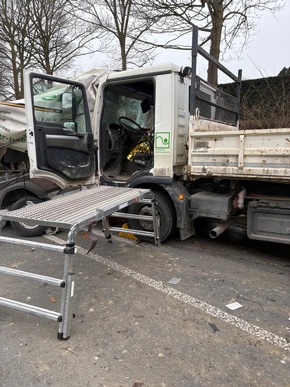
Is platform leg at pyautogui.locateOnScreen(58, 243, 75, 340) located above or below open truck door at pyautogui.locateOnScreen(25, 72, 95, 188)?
below

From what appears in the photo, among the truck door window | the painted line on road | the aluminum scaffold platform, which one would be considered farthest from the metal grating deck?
the truck door window

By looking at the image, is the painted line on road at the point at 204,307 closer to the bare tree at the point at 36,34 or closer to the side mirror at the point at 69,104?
the side mirror at the point at 69,104

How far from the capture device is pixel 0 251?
4293 mm

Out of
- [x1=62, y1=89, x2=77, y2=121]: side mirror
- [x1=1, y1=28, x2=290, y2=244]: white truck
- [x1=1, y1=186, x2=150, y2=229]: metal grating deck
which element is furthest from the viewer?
[x1=62, y1=89, x2=77, y2=121]: side mirror

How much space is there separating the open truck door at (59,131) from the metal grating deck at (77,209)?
729 millimetres

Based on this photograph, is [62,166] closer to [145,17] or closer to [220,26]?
[220,26]

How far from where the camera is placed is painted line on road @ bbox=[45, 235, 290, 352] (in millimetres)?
2430

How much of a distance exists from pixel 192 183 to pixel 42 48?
12.3 m

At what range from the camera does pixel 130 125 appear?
5.25m

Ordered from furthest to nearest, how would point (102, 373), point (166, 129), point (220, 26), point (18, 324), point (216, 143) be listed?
point (220, 26)
point (166, 129)
point (216, 143)
point (18, 324)
point (102, 373)

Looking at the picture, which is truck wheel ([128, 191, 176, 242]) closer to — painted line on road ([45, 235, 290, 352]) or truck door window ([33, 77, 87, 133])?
painted line on road ([45, 235, 290, 352])

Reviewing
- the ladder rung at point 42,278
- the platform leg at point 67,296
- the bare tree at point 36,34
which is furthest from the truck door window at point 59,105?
the bare tree at point 36,34

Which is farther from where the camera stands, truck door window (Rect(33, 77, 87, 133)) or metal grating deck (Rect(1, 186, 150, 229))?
truck door window (Rect(33, 77, 87, 133))

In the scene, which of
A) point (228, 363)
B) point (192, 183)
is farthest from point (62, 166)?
point (228, 363)
